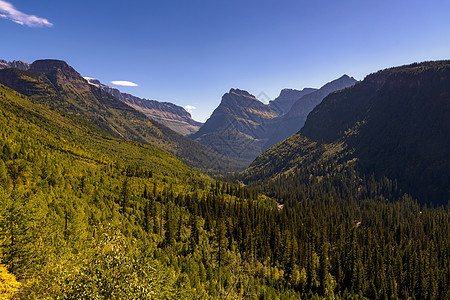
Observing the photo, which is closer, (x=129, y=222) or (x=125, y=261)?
(x=125, y=261)

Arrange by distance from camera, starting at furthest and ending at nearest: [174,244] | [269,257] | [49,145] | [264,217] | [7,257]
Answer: [49,145]
[264,217]
[269,257]
[174,244]
[7,257]

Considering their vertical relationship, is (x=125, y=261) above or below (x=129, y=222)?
above

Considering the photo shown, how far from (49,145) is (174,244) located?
138 meters

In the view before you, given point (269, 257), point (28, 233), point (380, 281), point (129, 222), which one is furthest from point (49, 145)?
point (380, 281)

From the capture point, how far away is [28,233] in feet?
132

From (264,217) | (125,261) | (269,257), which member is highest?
(125,261)

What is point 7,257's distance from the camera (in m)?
35.3

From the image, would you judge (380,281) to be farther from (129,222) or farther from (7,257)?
(7,257)

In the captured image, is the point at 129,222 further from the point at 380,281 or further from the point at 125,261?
the point at 380,281

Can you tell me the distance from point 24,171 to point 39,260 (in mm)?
64965

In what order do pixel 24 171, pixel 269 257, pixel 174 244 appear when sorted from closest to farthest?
pixel 24 171 → pixel 174 244 → pixel 269 257

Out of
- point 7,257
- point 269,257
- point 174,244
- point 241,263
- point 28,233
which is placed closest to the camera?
point 7,257

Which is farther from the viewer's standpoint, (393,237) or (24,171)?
(393,237)

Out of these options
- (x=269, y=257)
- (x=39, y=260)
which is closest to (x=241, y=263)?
(x=269, y=257)
